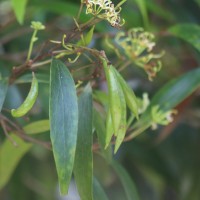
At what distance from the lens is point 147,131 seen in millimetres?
1236

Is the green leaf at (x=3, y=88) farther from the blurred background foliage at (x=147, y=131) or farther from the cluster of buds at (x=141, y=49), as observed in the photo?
the blurred background foliage at (x=147, y=131)

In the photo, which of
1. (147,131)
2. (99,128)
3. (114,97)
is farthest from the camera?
(147,131)

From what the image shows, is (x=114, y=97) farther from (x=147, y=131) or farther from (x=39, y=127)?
(x=147, y=131)

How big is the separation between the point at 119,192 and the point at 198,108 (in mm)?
331

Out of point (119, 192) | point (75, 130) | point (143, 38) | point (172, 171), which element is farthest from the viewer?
point (119, 192)

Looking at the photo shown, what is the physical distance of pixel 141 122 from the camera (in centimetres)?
75

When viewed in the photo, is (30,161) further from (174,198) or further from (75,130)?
(75,130)

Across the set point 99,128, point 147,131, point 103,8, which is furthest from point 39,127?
point 147,131

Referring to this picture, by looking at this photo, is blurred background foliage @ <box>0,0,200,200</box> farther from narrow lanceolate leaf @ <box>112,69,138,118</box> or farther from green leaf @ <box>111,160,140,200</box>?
narrow lanceolate leaf @ <box>112,69,138,118</box>

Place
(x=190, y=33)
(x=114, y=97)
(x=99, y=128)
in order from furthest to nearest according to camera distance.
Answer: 1. (x=190, y=33)
2. (x=99, y=128)
3. (x=114, y=97)

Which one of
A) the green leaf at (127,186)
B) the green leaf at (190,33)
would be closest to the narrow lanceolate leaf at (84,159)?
the green leaf at (127,186)

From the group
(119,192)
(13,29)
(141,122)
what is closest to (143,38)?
(141,122)

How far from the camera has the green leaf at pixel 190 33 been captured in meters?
0.78

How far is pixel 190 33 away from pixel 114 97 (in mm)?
315
